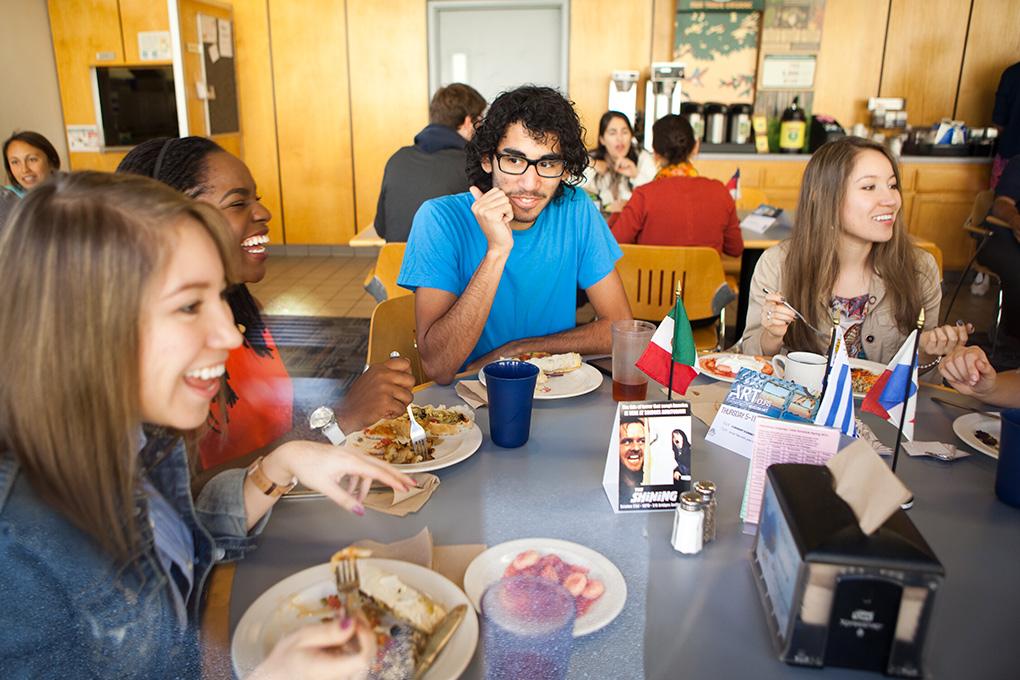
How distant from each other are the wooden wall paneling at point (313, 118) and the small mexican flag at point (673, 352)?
6.10 m

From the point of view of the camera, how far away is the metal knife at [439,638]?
82 centimetres

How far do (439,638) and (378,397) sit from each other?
0.65m

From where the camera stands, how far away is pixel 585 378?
5.74 feet

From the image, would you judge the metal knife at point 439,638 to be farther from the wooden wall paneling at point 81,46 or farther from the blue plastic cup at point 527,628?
the wooden wall paneling at point 81,46

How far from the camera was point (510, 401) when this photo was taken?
1365 millimetres

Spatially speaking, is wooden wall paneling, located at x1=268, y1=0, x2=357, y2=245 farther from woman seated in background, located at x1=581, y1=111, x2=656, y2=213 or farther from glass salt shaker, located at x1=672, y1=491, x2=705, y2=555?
glass salt shaker, located at x1=672, y1=491, x2=705, y2=555

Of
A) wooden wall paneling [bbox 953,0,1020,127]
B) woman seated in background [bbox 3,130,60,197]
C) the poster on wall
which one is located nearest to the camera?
woman seated in background [bbox 3,130,60,197]

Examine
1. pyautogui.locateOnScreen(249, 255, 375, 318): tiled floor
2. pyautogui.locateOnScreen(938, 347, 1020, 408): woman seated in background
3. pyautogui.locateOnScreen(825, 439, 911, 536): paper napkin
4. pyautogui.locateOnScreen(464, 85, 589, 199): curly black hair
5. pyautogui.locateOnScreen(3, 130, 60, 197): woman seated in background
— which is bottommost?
pyautogui.locateOnScreen(249, 255, 375, 318): tiled floor

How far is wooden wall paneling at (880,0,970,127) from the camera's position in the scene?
20.8 feet

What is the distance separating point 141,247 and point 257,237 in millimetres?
917

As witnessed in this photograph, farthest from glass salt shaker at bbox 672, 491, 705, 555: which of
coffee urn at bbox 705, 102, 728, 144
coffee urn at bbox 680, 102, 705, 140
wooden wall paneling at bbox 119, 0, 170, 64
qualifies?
wooden wall paneling at bbox 119, 0, 170, 64

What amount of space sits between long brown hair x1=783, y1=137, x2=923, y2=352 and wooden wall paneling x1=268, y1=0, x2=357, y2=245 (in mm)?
5486

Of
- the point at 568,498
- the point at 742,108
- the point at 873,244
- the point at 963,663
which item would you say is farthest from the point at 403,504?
the point at 742,108

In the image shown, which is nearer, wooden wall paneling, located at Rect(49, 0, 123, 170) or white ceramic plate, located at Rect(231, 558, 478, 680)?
white ceramic plate, located at Rect(231, 558, 478, 680)
